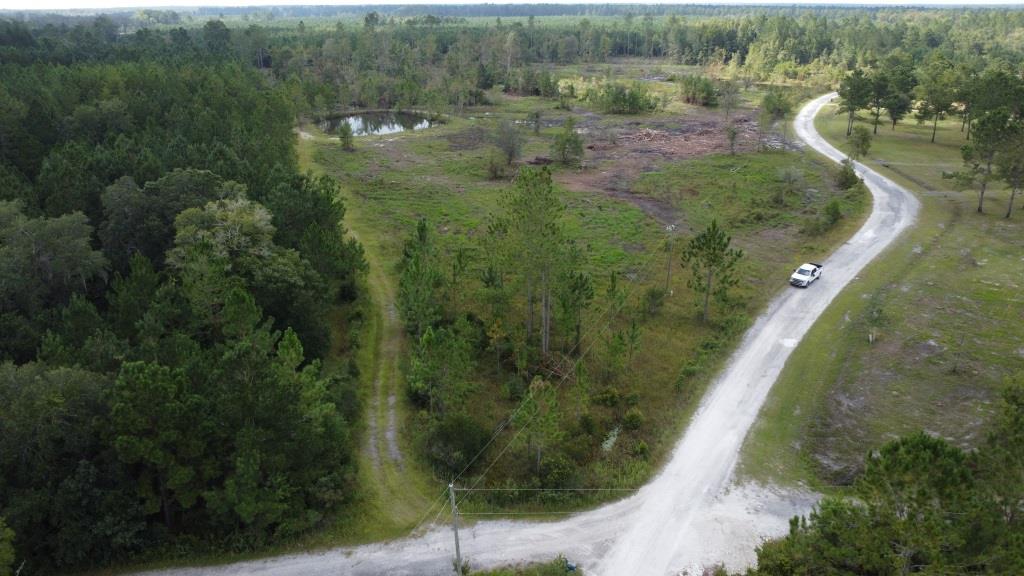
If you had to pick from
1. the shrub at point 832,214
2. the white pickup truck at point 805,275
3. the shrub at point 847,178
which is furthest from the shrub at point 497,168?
the white pickup truck at point 805,275

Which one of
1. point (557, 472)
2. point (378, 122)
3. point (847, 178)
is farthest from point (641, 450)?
point (378, 122)

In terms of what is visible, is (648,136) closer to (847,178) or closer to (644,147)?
(644,147)

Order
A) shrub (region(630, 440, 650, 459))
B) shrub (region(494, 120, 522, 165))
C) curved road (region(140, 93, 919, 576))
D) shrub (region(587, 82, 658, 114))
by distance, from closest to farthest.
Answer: curved road (region(140, 93, 919, 576)), shrub (region(630, 440, 650, 459)), shrub (region(494, 120, 522, 165)), shrub (region(587, 82, 658, 114))

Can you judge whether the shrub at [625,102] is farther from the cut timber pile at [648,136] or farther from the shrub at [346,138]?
the shrub at [346,138]

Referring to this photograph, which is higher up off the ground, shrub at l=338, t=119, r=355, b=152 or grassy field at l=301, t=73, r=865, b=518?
shrub at l=338, t=119, r=355, b=152

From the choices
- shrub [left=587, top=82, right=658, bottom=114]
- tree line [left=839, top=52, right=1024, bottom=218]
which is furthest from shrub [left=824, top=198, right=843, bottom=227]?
shrub [left=587, top=82, right=658, bottom=114]

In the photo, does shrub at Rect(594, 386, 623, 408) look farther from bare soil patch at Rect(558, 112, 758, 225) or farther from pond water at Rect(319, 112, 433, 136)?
pond water at Rect(319, 112, 433, 136)
